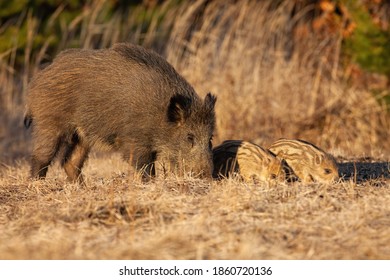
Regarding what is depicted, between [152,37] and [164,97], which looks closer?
[164,97]

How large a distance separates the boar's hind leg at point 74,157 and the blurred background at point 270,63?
233 centimetres

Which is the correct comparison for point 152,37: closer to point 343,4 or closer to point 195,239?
point 343,4

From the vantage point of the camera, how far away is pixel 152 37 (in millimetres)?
13664

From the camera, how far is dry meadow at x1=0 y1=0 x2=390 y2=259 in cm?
446

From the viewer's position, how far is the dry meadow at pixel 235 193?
4.46 meters

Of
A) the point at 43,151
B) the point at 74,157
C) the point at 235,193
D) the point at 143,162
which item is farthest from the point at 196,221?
the point at 74,157

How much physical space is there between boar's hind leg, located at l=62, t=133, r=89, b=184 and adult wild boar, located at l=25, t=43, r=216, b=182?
0.10 metres

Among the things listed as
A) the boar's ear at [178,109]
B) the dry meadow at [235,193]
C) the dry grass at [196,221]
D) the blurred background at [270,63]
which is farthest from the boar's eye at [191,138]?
the blurred background at [270,63]

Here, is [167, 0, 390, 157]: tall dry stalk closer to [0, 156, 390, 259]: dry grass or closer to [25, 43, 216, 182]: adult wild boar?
[25, 43, 216, 182]: adult wild boar

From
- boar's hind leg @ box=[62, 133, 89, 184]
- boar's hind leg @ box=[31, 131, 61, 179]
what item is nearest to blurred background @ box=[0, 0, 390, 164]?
boar's hind leg @ box=[62, 133, 89, 184]

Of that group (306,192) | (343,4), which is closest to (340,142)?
(343,4)

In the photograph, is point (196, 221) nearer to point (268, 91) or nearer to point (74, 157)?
point (74, 157)

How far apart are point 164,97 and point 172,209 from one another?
85.0 inches

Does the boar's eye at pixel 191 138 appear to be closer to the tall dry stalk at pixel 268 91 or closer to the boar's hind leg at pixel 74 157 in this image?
the boar's hind leg at pixel 74 157
